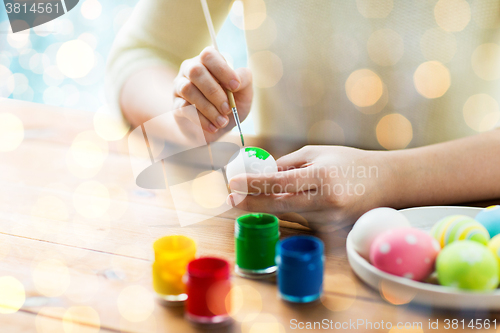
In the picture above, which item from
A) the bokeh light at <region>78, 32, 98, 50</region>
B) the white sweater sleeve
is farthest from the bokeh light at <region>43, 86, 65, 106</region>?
the white sweater sleeve

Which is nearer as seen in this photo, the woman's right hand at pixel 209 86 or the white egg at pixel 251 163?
the white egg at pixel 251 163

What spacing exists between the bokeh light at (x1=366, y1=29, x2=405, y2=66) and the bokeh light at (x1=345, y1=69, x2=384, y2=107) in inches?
1.6

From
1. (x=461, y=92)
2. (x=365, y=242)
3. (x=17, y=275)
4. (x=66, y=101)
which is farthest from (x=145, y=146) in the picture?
(x=66, y=101)

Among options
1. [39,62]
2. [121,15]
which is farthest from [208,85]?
[39,62]

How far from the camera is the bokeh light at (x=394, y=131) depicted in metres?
1.09

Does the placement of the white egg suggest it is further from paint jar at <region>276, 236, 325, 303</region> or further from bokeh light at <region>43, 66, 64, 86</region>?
bokeh light at <region>43, 66, 64, 86</region>

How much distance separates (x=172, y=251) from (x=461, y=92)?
2.90ft

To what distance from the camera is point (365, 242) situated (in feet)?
1.69

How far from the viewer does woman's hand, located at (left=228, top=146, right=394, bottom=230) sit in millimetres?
632

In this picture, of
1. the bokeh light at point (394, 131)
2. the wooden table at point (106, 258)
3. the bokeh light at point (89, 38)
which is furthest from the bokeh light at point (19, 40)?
the bokeh light at point (394, 131)

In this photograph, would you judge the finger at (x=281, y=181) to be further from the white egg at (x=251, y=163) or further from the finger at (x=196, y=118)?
the finger at (x=196, y=118)

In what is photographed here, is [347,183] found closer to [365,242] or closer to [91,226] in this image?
[365,242]

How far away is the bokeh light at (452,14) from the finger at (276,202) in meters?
0.65

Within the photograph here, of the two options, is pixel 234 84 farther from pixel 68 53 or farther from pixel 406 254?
pixel 68 53
